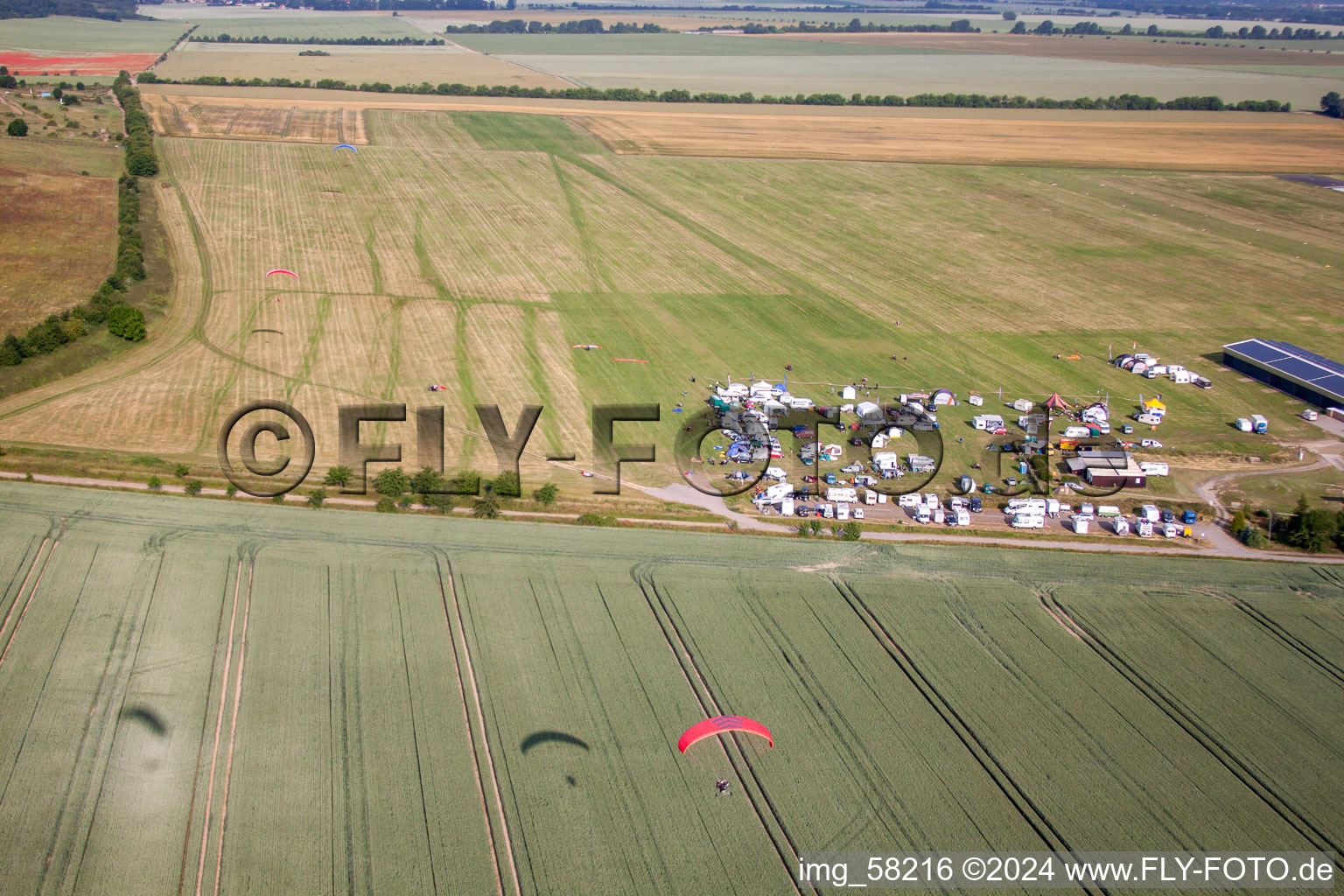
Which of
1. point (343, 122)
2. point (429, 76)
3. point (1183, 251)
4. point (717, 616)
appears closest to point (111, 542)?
point (717, 616)

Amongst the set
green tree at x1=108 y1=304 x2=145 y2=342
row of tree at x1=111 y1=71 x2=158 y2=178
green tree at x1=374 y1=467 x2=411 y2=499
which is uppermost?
row of tree at x1=111 y1=71 x2=158 y2=178

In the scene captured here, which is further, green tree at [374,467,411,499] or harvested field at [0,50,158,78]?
harvested field at [0,50,158,78]

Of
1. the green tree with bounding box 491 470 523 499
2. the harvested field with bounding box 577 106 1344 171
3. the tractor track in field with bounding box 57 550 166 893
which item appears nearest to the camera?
the tractor track in field with bounding box 57 550 166 893

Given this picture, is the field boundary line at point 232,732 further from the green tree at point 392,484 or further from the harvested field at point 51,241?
the harvested field at point 51,241

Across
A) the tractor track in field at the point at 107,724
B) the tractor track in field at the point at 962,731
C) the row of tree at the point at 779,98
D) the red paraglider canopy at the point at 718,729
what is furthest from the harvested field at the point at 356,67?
the red paraglider canopy at the point at 718,729

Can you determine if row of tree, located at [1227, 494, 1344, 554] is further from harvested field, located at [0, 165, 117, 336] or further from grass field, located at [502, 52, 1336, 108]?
grass field, located at [502, 52, 1336, 108]

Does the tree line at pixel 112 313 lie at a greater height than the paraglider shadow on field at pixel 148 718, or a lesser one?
greater

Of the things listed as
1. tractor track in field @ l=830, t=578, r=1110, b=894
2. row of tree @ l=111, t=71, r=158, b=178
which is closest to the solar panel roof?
tractor track in field @ l=830, t=578, r=1110, b=894
